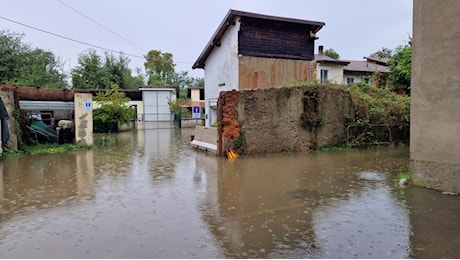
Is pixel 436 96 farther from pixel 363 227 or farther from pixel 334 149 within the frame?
pixel 334 149

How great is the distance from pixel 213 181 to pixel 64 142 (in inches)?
467

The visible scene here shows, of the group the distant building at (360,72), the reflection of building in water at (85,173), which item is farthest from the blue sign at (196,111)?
the reflection of building in water at (85,173)

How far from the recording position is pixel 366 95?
15117 millimetres

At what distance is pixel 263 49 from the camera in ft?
61.1

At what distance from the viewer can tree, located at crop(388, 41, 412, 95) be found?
1872cm

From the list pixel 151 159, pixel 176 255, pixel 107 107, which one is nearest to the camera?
pixel 176 255

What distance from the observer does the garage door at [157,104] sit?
1532 inches

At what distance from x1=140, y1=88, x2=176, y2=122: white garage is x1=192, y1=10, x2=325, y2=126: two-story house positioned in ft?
65.3

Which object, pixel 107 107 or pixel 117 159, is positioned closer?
pixel 117 159

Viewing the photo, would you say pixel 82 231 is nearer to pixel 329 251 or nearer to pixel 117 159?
pixel 329 251

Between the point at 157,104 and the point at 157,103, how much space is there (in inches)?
4.9

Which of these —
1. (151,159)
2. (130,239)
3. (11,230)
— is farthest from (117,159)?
(130,239)

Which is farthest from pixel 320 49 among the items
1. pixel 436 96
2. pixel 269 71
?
pixel 436 96

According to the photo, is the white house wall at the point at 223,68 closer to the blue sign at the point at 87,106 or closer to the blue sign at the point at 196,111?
the blue sign at the point at 87,106
